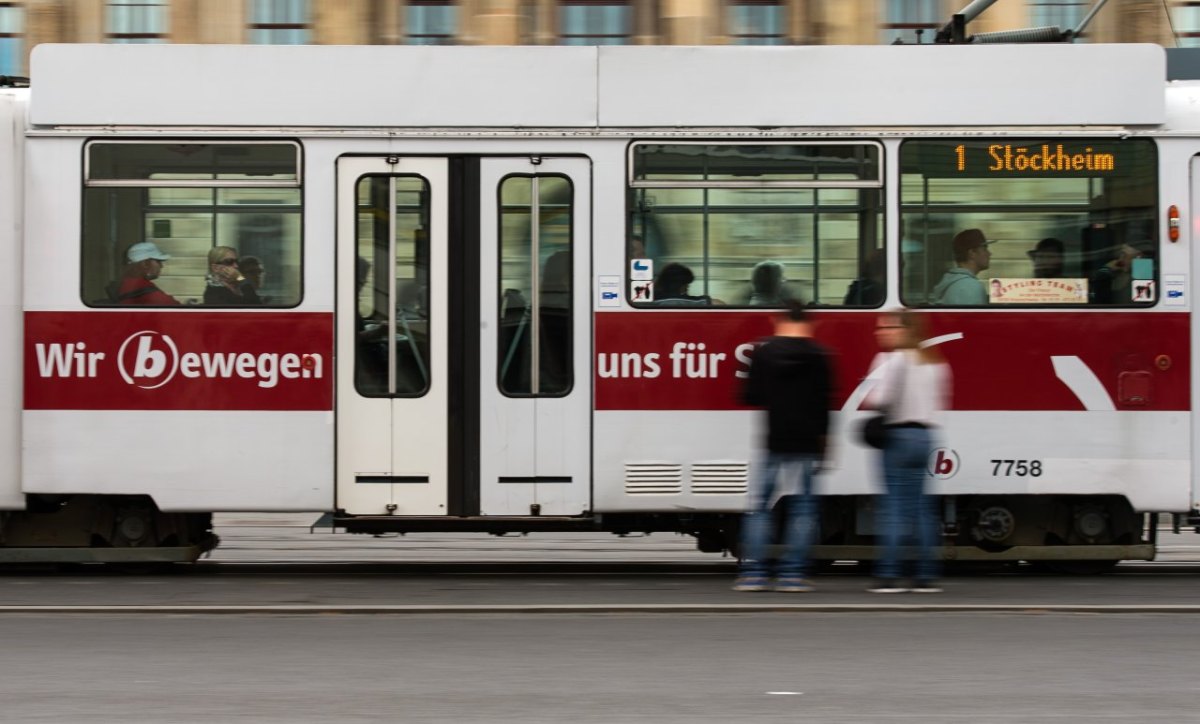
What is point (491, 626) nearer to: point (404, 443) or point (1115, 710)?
point (404, 443)

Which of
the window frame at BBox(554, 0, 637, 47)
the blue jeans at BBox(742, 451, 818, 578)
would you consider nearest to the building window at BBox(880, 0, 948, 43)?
the window frame at BBox(554, 0, 637, 47)

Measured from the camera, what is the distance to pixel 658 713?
20.6 feet

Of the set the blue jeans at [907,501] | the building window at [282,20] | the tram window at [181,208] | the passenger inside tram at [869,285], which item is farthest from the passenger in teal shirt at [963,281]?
the building window at [282,20]

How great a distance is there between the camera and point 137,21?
28.3m

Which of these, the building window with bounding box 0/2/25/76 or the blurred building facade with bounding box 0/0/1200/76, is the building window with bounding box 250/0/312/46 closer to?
the blurred building facade with bounding box 0/0/1200/76

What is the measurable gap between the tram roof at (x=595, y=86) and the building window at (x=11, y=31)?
19.2 m

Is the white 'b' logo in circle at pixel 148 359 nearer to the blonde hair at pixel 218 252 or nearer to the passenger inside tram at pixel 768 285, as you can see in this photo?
the blonde hair at pixel 218 252

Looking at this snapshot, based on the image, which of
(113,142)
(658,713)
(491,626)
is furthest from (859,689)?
(113,142)

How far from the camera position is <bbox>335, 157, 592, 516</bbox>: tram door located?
10.3 metres

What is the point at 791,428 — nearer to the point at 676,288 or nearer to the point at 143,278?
the point at 676,288


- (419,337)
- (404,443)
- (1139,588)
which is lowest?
(1139,588)

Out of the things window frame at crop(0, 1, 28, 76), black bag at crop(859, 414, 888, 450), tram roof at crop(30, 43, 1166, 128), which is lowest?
Answer: black bag at crop(859, 414, 888, 450)

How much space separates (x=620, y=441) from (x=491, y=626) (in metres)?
2.19

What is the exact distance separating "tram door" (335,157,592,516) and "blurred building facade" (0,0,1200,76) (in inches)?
716
